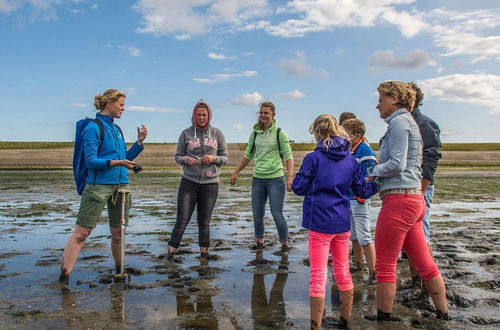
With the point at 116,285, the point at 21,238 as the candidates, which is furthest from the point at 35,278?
the point at 21,238

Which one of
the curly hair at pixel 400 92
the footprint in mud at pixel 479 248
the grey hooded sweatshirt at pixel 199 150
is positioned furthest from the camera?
the footprint in mud at pixel 479 248

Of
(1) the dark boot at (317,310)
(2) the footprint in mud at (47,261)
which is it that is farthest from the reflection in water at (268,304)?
(2) the footprint in mud at (47,261)

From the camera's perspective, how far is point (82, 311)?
518 centimetres

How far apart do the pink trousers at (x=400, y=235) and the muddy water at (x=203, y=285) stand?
0.54 meters

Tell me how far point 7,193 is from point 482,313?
19.5 m

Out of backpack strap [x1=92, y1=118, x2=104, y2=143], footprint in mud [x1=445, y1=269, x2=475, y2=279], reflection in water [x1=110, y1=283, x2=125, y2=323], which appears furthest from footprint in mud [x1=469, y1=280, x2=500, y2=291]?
backpack strap [x1=92, y1=118, x2=104, y2=143]

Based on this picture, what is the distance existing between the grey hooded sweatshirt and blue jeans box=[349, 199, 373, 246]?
222 cm

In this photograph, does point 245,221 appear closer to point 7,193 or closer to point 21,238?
point 21,238

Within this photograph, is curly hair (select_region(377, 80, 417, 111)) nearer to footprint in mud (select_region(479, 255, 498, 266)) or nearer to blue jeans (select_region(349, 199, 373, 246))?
blue jeans (select_region(349, 199, 373, 246))

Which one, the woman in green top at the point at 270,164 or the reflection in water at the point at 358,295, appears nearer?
the reflection in water at the point at 358,295

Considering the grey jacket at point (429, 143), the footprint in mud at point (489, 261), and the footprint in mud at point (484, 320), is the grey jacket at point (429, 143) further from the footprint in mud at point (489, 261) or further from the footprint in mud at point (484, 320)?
the footprint in mud at point (489, 261)

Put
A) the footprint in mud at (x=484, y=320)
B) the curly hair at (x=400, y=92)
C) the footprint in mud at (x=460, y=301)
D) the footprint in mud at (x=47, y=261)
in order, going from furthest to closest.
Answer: the footprint in mud at (x=47, y=261), the footprint in mud at (x=460, y=301), the footprint in mud at (x=484, y=320), the curly hair at (x=400, y=92)

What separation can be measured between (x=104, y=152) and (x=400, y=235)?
374 centimetres

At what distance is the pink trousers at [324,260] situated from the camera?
15.0 ft
